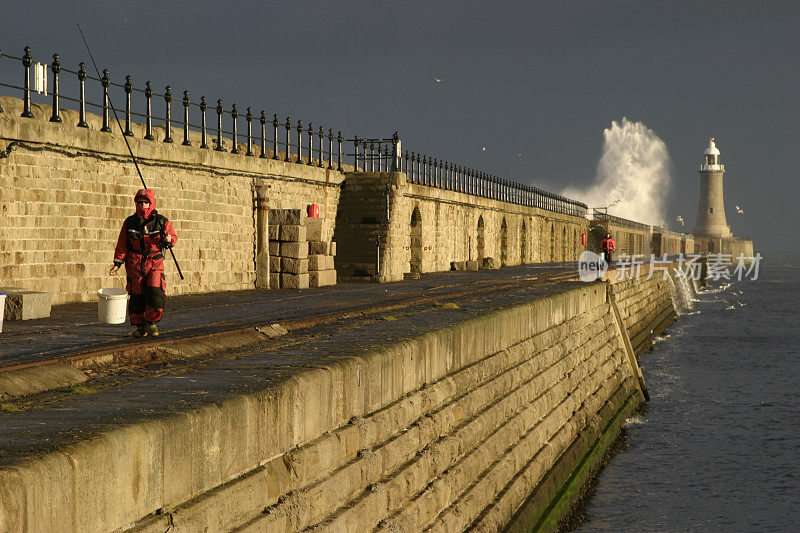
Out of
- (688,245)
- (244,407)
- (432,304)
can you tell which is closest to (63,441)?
(244,407)

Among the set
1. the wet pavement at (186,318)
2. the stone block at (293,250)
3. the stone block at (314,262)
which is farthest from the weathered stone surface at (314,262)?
the wet pavement at (186,318)

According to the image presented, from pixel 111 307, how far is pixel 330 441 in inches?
257

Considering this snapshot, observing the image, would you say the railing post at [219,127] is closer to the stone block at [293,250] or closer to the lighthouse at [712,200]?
the stone block at [293,250]

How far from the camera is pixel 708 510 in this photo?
14.0m

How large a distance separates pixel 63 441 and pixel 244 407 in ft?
4.02

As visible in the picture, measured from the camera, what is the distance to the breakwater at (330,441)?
12.8 feet

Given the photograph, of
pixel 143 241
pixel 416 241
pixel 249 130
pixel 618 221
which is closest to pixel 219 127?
pixel 249 130

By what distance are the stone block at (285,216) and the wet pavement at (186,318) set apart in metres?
1.77

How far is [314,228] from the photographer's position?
23453 millimetres

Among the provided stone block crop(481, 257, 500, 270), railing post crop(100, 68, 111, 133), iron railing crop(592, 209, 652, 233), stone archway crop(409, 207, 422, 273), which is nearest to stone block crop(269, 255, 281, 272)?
railing post crop(100, 68, 111, 133)

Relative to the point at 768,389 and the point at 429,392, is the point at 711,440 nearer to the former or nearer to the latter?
the point at 768,389

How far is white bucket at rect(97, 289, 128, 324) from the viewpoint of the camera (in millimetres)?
11625

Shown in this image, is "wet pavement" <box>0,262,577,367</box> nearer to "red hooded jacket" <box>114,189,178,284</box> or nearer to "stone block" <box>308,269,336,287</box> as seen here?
"red hooded jacket" <box>114,189,178,284</box>

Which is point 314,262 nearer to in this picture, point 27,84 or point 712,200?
point 27,84
